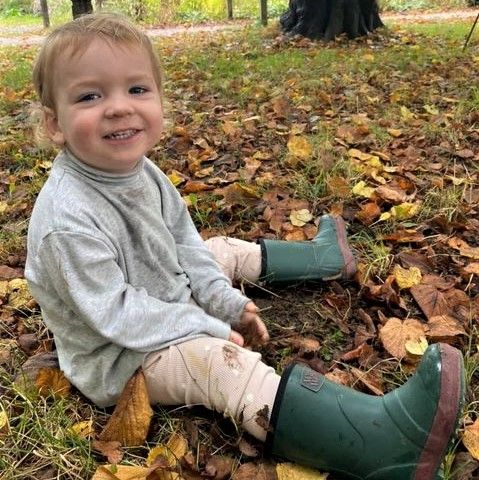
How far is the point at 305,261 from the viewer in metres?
1.93

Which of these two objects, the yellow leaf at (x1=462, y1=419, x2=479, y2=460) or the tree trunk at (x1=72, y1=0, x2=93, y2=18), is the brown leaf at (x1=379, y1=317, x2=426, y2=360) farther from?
the tree trunk at (x1=72, y1=0, x2=93, y2=18)

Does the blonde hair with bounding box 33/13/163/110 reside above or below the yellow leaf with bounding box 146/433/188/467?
above

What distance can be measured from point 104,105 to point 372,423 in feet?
3.16

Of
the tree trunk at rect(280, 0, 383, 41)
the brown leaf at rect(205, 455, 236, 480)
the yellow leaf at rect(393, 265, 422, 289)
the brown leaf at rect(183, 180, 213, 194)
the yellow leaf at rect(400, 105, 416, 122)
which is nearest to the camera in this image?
the brown leaf at rect(205, 455, 236, 480)

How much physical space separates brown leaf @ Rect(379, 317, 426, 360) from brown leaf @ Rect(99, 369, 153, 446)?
694 mm

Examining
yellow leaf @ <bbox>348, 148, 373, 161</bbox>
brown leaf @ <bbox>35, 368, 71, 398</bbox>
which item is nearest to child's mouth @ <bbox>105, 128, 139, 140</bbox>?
brown leaf @ <bbox>35, 368, 71, 398</bbox>

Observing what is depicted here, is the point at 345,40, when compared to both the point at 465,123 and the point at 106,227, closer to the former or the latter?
the point at 465,123

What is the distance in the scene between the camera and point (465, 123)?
3.31 meters

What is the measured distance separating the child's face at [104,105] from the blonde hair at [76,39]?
2cm

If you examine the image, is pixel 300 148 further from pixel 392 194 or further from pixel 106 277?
pixel 106 277

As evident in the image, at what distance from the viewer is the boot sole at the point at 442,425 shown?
46.1 inches

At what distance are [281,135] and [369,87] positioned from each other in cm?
145

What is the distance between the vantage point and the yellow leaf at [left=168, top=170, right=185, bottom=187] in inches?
104

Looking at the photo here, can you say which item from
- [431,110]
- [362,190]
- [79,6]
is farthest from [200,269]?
[79,6]
